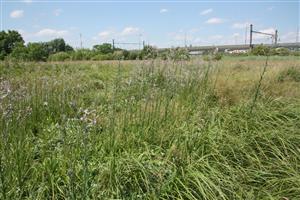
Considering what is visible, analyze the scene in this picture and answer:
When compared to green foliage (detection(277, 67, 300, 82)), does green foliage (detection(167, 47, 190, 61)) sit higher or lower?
higher

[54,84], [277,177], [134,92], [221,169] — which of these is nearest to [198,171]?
[221,169]

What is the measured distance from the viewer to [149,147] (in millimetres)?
2777

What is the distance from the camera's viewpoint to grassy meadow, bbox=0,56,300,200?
217cm

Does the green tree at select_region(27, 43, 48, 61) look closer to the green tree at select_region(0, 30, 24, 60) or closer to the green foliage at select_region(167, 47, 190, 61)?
the green foliage at select_region(167, 47, 190, 61)

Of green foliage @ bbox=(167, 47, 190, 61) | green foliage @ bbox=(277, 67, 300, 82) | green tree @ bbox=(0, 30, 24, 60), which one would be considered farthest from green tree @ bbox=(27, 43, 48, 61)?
green tree @ bbox=(0, 30, 24, 60)

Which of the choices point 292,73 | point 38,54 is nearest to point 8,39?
point 38,54

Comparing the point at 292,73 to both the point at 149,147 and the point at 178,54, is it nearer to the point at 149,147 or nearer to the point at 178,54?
the point at 178,54

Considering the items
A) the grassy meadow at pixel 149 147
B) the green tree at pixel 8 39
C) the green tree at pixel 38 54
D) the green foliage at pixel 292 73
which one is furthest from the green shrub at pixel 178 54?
the green tree at pixel 8 39

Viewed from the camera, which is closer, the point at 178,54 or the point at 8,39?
the point at 178,54

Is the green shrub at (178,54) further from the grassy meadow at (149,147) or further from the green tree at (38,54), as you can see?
the green tree at (38,54)

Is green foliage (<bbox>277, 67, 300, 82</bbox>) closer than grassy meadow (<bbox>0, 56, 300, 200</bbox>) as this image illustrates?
No

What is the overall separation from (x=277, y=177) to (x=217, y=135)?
66cm

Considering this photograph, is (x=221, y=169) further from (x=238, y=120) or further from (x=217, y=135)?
(x=238, y=120)

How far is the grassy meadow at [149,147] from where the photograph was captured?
2.17 m
